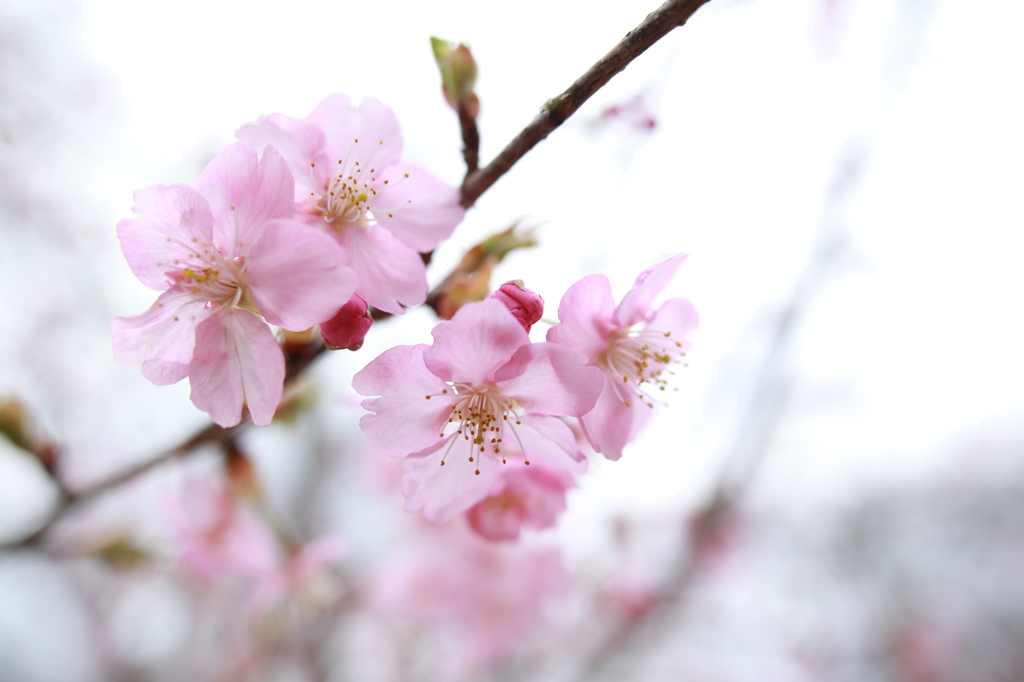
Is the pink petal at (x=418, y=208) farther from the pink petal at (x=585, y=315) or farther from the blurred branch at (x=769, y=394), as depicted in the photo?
the blurred branch at (x=769, y=394)

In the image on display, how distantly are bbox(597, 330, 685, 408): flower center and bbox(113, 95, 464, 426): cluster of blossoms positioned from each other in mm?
306

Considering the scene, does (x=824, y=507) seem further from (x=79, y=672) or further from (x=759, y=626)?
(x=79, y=672)

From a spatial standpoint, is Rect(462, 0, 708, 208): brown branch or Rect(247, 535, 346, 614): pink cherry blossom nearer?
Rect(462, 0, 708, 208): brown branch

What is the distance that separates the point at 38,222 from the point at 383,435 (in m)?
3.23

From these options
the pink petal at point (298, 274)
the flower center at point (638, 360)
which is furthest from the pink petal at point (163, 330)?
the flower center at point (638, 360)

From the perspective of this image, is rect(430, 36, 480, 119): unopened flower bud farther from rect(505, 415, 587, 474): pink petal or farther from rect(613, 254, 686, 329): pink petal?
rect(505, 415, 587, 474): pink petal

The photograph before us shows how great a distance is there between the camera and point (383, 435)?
2.42ft

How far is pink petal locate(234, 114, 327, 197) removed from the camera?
2.41 feet

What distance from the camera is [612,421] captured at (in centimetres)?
82

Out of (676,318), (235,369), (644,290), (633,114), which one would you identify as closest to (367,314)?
(235,369)

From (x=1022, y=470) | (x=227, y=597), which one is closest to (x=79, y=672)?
(x=227, y=597)

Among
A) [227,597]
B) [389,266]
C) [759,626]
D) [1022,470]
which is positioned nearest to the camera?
[389,266]

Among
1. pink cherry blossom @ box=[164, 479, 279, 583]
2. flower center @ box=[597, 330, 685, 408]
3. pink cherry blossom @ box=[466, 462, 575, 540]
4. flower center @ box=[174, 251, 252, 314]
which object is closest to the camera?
flower center @ box=[174, 251, 252, 314]

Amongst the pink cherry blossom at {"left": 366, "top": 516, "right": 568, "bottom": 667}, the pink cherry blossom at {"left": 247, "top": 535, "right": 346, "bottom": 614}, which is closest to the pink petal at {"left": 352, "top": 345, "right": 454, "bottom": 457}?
the pink cherry blossom at {"left": 247, "top": 535, "right": 346, "bottom": 614}
